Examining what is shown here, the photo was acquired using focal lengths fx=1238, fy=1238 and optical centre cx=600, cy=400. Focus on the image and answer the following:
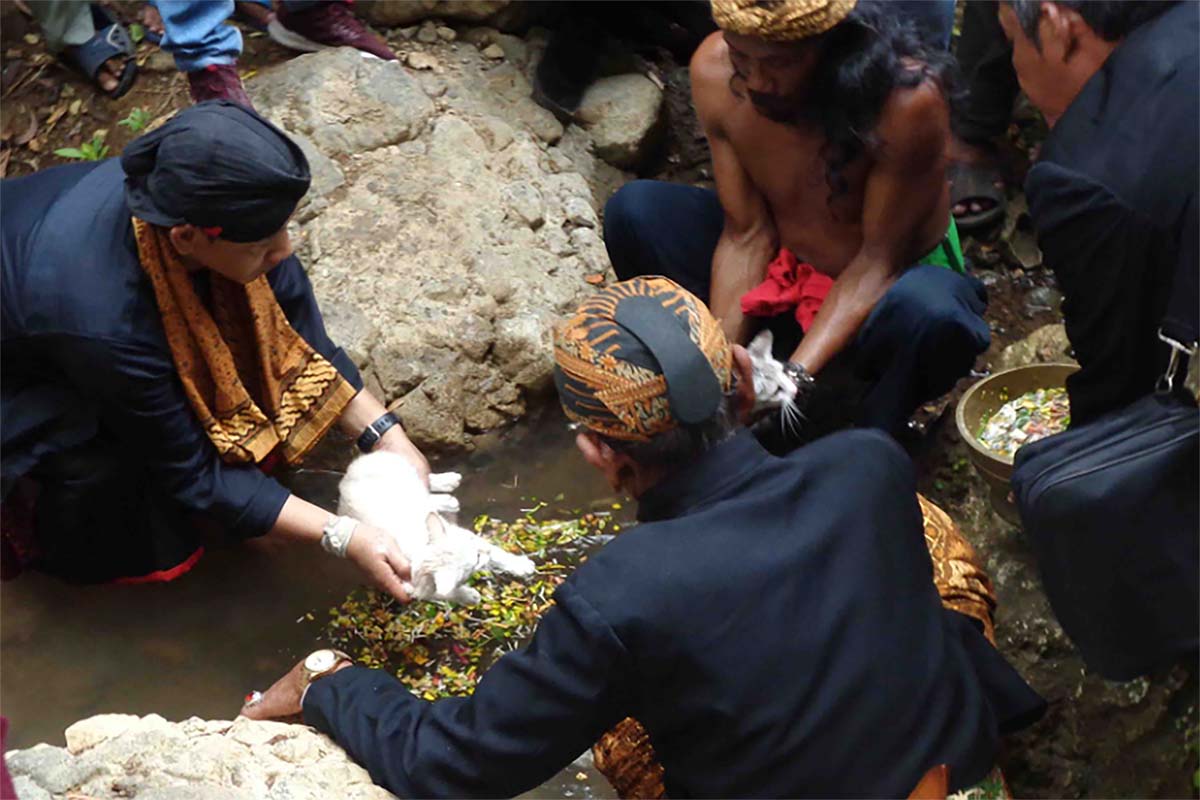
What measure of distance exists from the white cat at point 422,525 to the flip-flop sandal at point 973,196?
251 cm

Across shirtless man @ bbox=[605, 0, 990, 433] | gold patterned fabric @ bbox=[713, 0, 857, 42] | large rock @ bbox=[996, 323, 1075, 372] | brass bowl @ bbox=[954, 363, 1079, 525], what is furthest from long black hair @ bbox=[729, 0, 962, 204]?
large rock @ bbox=[996, 323, 1075, 372]

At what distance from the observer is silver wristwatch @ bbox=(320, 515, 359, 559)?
2988 millimetres

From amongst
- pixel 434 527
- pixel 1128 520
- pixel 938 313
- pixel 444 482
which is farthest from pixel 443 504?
pixel 1128 520

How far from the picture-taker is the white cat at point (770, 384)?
314 cm

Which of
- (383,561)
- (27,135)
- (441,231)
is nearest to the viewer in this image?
(383,561)

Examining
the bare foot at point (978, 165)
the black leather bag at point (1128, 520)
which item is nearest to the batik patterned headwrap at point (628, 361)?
the black leather bag at point (1128, 520)

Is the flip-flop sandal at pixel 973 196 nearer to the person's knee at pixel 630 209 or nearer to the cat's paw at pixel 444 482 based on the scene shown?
the person's knee at pixel 630 209

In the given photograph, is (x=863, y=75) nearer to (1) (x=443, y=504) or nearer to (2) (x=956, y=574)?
(2) (x=956, y=574)

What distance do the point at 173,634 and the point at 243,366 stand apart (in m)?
0.79

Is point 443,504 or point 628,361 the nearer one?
point 628,361

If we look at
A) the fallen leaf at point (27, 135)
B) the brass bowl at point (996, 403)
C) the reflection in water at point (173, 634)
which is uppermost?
the brass bowl at point (996, 403)

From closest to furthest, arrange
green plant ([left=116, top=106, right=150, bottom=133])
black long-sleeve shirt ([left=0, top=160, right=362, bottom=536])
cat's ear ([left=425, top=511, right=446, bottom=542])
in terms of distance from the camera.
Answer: black long-sleeve shirt ([left=0, top=160, right=362, bottom=536]) < cat's ear ([left=425, top=511, right=446, bottom=542]) < green plant ([left=116, top=106, right=150, bottom=133])

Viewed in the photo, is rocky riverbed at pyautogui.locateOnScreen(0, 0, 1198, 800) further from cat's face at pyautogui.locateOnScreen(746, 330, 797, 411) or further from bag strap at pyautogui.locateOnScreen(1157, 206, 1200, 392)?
bag strap at pyautogui.locateOnScreen(1157, 206, 1200, 392)

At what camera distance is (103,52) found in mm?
4609
